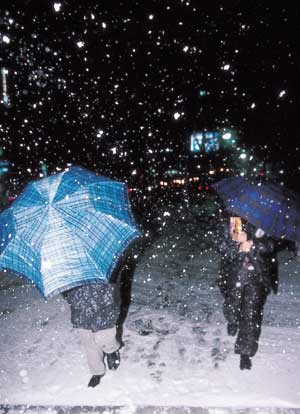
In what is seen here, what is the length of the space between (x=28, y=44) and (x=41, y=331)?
8.40 meters

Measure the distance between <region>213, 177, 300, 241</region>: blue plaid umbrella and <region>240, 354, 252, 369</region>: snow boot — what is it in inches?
58.1

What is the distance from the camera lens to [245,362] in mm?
4145

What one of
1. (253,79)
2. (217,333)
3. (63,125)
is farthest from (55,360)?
(253,79)

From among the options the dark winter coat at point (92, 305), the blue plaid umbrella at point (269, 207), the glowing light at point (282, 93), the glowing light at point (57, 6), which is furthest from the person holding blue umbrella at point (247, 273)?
the glowing light at point (282, 93)

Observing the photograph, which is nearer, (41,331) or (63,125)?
(41,331)

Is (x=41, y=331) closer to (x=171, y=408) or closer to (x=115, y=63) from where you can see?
(x=171, y=408)

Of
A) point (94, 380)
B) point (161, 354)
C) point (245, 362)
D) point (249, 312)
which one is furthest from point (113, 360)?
point (249, 312)

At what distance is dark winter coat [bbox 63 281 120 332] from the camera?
3.58m

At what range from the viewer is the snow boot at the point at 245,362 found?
4.13 m

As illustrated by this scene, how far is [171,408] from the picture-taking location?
356 centimetres

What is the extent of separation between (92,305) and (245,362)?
190 centimetres

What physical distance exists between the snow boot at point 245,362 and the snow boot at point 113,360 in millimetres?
1413

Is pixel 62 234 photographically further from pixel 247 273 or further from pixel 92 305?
pixel 247 273

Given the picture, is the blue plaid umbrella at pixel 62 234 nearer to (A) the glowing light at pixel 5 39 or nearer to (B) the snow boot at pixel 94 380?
(B) the snow boot at pixel 94 380
